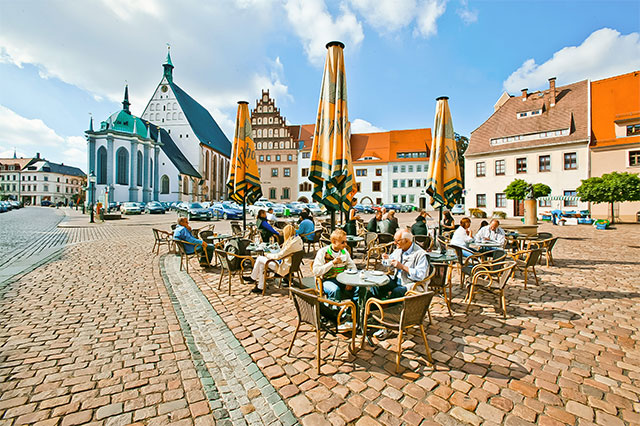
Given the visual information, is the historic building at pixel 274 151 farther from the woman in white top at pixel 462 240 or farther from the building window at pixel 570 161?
the woman in white top at pixel 462 240

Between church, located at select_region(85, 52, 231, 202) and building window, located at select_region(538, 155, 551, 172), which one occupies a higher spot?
church, located at select_region(85, 52, 231, 202)

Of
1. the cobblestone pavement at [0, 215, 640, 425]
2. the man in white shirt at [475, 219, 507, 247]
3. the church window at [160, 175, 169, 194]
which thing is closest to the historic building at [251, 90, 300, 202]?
the church window at [160, 175, 169, 194]

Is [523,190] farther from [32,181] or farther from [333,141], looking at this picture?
[32,181]

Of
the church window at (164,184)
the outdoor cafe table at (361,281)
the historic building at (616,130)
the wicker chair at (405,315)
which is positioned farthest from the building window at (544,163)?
the church window at (164,184)

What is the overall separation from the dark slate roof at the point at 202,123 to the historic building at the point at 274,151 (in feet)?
52.9

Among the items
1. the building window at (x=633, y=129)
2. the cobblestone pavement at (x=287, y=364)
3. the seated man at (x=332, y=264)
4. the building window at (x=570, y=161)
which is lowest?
the cobblestone pavement at (x=287, y=364)

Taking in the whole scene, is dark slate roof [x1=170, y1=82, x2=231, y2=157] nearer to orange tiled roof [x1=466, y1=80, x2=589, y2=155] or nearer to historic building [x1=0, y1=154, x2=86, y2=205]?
historic building [x1=0, y1=154, x2=86, y2=205]

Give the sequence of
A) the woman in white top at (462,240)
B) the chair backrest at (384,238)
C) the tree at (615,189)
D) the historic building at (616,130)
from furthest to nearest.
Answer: the historic building at (616,130)
the tree at (615,189)
the chair backrest at (384,238)
the woman in white top at (462,240)

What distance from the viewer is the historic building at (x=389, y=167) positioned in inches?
1967

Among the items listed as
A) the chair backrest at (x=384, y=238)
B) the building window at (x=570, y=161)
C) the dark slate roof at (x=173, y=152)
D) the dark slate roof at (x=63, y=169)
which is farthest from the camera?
the dark slate roof at (x=63, y=169)

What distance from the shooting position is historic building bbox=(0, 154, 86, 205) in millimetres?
89000

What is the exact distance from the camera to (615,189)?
1875cm

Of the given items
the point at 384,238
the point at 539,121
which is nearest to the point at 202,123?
the point at 539,121

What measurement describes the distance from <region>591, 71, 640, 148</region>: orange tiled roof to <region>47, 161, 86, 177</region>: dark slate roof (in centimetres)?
12017
